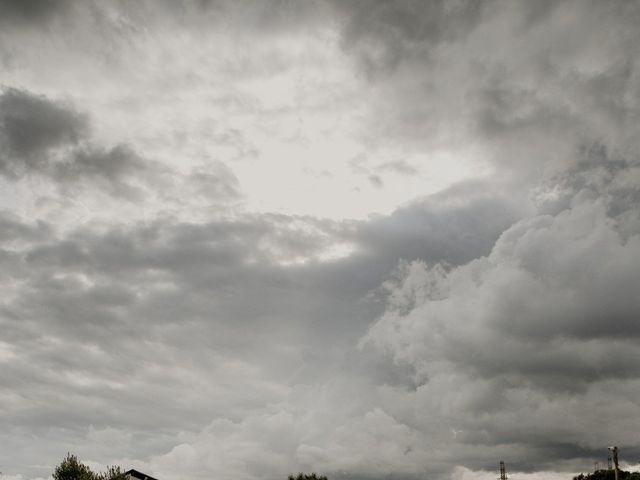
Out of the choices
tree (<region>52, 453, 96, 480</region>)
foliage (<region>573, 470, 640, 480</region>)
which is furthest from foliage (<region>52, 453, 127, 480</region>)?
foliage (<region>573, 470, 640, 480</region>)

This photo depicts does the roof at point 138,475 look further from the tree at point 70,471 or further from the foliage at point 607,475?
the foliage at point 607,475

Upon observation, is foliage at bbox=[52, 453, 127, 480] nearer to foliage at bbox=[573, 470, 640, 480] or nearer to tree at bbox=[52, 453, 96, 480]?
tree at bbox=[52, 453, 96, 480]

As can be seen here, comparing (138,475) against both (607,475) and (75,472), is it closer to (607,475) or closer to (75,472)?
(75,472)

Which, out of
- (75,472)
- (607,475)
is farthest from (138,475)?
(607,475)

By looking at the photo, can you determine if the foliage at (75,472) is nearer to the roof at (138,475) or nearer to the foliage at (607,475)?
the roof at (138,475)

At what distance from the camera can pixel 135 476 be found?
77125 millimetres

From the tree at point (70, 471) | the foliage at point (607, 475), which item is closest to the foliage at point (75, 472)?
the tree at point (70, 471)

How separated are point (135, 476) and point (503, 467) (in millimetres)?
72684

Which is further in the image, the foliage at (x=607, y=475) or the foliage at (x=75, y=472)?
the foliage at (x=607, y=475)

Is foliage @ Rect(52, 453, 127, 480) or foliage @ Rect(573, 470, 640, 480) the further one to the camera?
foliage @ Rect(573, 470, 640, 480)

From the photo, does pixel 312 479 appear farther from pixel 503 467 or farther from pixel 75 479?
pixel 503 467

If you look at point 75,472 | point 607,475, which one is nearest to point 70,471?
point 75,472

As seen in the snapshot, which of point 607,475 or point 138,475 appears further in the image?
point 607,475

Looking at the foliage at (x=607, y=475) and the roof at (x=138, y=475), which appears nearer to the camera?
the roof at (x=138, y=475)
